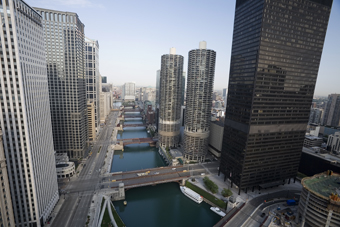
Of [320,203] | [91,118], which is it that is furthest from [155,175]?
[91,118]

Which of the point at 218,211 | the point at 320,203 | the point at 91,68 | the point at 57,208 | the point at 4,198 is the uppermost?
the point at 91,68

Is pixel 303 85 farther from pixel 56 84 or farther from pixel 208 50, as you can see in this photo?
pixel 56 84

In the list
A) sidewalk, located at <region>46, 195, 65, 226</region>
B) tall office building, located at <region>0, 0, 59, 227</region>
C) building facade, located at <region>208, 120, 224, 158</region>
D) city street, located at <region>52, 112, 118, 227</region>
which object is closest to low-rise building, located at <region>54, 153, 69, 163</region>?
city street, located at <region>52, 112, 118, 227</region>

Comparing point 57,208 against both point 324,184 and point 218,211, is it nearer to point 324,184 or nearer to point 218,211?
point 218,211

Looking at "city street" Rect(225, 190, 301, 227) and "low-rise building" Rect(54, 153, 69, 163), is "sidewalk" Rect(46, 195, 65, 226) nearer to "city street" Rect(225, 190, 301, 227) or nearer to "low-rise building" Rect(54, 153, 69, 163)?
"low-rise building" Rect(54, 153, 69, 163)

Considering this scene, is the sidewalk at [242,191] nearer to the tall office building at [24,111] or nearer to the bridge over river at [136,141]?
the bridge over river at [136,141]

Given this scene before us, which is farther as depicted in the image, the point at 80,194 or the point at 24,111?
the point at 80,194
